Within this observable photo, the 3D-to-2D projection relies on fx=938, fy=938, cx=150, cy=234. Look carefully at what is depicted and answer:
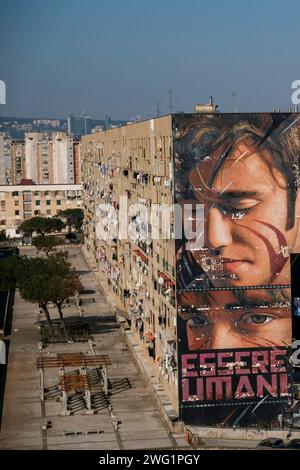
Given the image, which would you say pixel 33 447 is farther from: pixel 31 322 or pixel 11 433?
pixel 31 322

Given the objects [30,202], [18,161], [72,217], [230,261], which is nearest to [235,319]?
[230,261]

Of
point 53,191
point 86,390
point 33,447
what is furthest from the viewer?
point 53,191

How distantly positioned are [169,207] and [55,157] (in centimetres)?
4612

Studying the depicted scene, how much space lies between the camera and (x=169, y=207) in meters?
12.7

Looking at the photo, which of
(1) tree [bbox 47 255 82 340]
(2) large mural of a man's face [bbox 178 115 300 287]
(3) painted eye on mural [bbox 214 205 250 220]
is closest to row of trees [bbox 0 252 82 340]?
(1) tree [bbox 47 255 82 340]

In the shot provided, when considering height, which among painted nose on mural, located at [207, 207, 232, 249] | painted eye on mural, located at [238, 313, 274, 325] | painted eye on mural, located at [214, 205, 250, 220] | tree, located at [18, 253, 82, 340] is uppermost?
painted eye on mural, located at [214, 205, 250, 220]

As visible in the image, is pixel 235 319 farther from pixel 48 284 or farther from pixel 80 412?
pixel 48 284

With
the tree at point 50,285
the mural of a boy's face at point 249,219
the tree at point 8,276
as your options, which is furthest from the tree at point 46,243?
the mural of a boy's face at point 249,219

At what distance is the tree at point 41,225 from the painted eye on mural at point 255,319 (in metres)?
23.7

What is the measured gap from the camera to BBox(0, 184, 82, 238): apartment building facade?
134 ft

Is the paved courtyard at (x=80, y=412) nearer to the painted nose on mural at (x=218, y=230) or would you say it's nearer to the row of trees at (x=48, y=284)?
the row of trees at (x=48, y=284)

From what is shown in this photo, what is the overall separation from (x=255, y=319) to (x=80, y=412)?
276cm

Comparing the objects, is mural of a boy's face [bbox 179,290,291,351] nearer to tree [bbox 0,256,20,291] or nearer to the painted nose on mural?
the painted nose on mural
